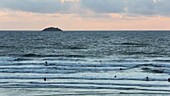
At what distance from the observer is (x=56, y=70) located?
38.2 meters

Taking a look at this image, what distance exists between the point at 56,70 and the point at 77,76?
4886 millimetres

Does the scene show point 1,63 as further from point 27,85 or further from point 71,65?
point 27,85

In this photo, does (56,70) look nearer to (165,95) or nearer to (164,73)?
(164,73)

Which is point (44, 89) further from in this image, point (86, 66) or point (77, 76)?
point (86, 66)

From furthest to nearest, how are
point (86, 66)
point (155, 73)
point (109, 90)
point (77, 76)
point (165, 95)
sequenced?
point (86, 66) < point (155, 73) < point (77, 76) < point (109, 90) < point (165, 95)

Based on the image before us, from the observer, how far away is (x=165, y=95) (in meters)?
24.7

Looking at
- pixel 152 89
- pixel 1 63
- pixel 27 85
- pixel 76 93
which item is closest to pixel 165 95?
pixel 152 89


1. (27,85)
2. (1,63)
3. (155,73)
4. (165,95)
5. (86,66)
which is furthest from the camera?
(1,63)

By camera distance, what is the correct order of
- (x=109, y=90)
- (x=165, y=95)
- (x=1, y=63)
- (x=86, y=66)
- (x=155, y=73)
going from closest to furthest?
(x=165, y=95)
(x=109, y=90)
(x=155, y=73)
(x=86, y=66)
(x=1, y=63)

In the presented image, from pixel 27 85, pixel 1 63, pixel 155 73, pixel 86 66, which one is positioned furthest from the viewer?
pixel 1 63

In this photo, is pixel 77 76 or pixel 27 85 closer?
pixel 27 85

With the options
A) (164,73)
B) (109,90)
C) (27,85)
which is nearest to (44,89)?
(27,85)

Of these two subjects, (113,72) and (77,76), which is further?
(113,72)

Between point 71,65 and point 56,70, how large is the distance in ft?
14.8
